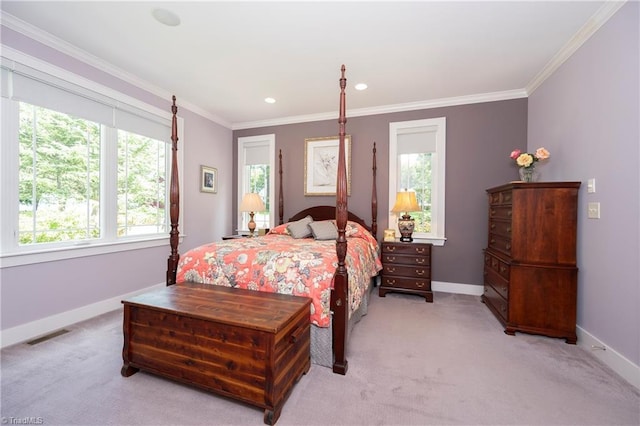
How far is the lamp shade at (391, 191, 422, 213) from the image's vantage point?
143 inches

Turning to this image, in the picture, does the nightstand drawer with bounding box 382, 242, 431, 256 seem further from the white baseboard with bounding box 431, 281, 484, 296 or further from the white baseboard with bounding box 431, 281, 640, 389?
the white baseboard with bounding box 431, 281, 640, 389

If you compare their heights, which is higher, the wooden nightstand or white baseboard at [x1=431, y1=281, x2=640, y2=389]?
the wooden nightstand

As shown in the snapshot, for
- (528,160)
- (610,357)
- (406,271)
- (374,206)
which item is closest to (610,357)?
(610,357)

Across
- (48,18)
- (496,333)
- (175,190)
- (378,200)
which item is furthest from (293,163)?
(496,333)

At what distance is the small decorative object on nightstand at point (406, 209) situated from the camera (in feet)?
12.0

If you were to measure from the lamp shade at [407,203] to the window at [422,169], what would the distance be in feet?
1.11

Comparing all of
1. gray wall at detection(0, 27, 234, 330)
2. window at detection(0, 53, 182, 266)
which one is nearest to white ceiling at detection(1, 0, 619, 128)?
gray wall at detection(0, 27, 234, 330)

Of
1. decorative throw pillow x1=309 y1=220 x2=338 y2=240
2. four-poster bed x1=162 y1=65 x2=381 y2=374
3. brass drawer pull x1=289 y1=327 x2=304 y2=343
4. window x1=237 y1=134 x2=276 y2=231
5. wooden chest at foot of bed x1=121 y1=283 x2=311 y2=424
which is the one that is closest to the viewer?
wooden chest at foot of bed x1=121 y1=283 x2=311 y2=424

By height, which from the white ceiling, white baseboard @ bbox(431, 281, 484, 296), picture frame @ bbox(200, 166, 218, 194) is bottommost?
white baseboard @ bbox(431, 281, 484, 296)

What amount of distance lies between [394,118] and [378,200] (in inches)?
49.1

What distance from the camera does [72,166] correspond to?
2756mm

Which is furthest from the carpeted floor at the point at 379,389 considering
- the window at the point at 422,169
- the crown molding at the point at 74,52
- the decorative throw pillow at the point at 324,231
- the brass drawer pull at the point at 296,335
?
the crown molding at the point at 74,52

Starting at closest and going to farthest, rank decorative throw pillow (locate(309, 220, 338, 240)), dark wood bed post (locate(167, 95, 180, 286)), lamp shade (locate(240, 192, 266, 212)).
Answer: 1. dark wood bed post (locate(167, 95, 180, 286))
2. decorative throw pillow (locate(309, 220, 338, 240))
3. lamp shade (locate(240, 192, 266, 212))

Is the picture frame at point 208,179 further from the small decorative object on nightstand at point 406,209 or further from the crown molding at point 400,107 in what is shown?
the small decorative object on nightstand at point 406,209
